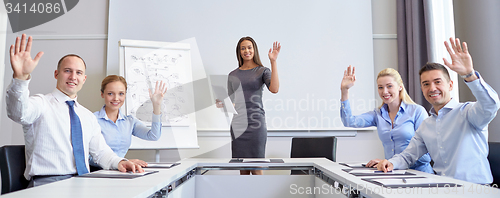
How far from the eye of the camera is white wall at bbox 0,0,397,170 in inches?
145

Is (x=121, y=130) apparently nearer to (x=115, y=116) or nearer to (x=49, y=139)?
(x=115, y=116)

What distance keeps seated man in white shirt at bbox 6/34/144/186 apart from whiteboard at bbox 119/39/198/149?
1509mm

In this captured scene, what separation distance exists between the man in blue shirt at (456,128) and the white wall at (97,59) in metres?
1.95

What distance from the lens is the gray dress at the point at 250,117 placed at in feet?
9.13

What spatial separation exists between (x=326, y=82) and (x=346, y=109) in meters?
1.33

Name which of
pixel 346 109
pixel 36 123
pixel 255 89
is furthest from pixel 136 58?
pixel 346 109

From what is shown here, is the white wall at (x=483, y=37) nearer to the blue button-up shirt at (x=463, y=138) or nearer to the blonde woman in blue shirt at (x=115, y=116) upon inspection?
the blue button-up shirt at (x=463, y=138)

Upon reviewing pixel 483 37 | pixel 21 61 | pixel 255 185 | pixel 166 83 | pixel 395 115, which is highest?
pixel 483 37

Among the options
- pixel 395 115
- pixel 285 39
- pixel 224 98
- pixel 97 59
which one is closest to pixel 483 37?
pixel 395 115

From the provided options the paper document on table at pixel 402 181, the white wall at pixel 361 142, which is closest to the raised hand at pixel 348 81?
the paper document on table at pixel 402 181

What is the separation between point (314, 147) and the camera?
308 cm

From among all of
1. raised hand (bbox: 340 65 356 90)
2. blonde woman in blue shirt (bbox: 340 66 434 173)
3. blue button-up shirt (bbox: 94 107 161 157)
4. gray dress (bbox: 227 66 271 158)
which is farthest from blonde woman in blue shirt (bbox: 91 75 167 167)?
blonde woman in blue shirt (bbox: 340 66 434 173)

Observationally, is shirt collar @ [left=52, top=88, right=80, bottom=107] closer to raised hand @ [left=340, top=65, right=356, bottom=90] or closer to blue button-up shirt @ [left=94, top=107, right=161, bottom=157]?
blue button-up shirt @ [left=94, top=107, right=161, bottom=157]

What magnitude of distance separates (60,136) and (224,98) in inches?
64.9
